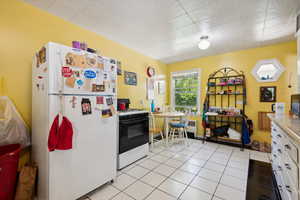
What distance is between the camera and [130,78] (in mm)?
3232

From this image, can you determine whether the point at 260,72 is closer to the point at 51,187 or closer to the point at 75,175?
the point at 75,175

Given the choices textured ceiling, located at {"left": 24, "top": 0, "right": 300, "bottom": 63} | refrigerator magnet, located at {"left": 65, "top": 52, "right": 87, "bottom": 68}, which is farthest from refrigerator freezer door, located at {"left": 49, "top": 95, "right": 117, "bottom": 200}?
textured ceiling, located at {"left": 24, "top": 0, "right": 300, "bottom": 63}

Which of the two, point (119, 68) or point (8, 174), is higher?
point (119, 68)

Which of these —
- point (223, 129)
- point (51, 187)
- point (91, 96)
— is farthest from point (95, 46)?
point (223, 129)

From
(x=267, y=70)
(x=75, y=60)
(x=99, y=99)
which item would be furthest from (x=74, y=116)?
(x=267, y=70)

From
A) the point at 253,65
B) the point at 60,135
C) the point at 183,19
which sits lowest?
the point at 60,135

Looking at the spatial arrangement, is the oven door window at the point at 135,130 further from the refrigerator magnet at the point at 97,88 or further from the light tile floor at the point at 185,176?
the refrigerator magnet at the point at 97,88

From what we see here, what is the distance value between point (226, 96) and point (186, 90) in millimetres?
1209

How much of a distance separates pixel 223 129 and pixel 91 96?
330 centimetres

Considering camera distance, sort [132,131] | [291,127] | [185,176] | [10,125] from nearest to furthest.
Answer: 1. [291,127]
2. [10,125]
3. [185,176]
4. [132,131]

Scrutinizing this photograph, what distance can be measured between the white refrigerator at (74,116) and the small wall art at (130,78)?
52.0 inches

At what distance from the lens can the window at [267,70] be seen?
9.63 ft

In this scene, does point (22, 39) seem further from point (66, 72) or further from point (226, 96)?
point (226, 96)

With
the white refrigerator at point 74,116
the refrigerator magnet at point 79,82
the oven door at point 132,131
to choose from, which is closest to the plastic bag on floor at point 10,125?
the white refrigerator at point 74,116
